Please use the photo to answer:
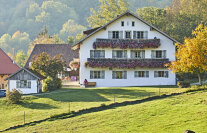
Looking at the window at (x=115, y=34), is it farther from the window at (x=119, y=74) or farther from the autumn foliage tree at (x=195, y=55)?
the autumn foliage tree at (x=195, y=55)

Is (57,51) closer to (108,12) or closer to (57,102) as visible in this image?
(108,12)

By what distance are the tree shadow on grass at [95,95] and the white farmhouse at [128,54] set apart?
7792 mm

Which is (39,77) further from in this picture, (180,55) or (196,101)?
(196,101)

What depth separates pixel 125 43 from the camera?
63469 millimetres

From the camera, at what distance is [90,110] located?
1581 inches

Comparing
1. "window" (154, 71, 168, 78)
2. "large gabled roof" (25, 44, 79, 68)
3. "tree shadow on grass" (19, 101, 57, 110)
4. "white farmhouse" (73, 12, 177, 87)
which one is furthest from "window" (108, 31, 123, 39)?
"large gabled roof" (25, 44, 79, 68)

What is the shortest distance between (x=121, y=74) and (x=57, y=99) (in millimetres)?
17046

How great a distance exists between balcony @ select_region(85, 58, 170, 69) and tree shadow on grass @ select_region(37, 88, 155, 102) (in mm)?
7192

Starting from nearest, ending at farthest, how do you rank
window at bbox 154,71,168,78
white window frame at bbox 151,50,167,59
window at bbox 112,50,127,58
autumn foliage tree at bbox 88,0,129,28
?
window at bbox 112,50,127,58 → window at bbox 154,71,168,78 → white window frame at bbox 151,50,167,59 → autumn foliage tree at bbox 88,0,129,28

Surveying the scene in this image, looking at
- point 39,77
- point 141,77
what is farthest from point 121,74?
point 39,77

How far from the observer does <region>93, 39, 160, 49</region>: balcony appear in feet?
207

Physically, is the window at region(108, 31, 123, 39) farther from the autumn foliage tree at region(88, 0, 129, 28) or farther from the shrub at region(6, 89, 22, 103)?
the autumn foliage tree at region(88, 0, 129, 28)

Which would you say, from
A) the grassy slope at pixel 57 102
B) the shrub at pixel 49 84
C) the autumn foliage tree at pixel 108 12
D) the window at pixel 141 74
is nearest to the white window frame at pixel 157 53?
the window at pixel 141 74

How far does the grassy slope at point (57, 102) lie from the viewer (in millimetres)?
41562
